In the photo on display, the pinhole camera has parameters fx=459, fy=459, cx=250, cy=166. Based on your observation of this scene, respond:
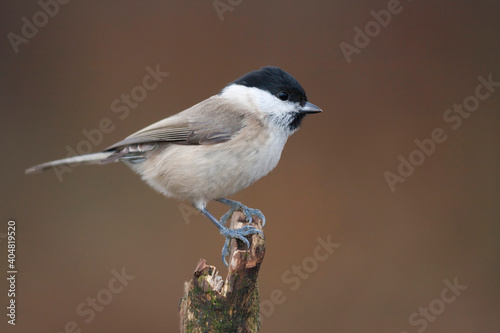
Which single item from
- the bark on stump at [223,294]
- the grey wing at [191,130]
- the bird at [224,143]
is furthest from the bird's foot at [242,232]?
the grey wing at [191,130]

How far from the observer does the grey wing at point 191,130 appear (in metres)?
2.15

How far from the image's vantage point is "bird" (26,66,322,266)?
208 cm

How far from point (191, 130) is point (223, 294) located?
80cm

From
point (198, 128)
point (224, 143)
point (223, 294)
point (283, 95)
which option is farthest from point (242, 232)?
point (283, 95)

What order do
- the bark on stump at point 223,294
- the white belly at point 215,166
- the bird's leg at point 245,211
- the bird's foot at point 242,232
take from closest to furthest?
the bark on stump at point 223,294
the bird's foot at point 242,232
the white belly at point 215,166
the bird's leg at point 245,211

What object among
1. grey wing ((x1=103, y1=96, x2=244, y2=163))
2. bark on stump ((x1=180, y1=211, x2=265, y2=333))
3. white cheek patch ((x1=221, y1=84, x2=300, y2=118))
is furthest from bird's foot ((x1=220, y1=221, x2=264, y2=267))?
white cheek patch ((x1=221, y1=84, x2=300, y2=118))

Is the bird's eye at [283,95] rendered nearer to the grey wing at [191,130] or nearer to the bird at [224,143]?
the bird at [224,143]

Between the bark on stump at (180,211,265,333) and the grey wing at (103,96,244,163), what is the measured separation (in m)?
0.60

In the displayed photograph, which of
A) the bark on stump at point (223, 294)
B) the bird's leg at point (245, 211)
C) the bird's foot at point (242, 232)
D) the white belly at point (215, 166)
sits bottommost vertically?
the bark on stump at point (223, 294)

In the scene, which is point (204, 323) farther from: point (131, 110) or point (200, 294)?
point (131, 110)

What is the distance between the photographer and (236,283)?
1.79 metres

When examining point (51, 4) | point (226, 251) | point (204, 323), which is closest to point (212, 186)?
point (226, 251)

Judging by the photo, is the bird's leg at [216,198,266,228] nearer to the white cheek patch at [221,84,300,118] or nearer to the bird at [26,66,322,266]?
the bird at [26,66,322,266]

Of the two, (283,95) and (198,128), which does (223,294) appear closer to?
(198,128)
